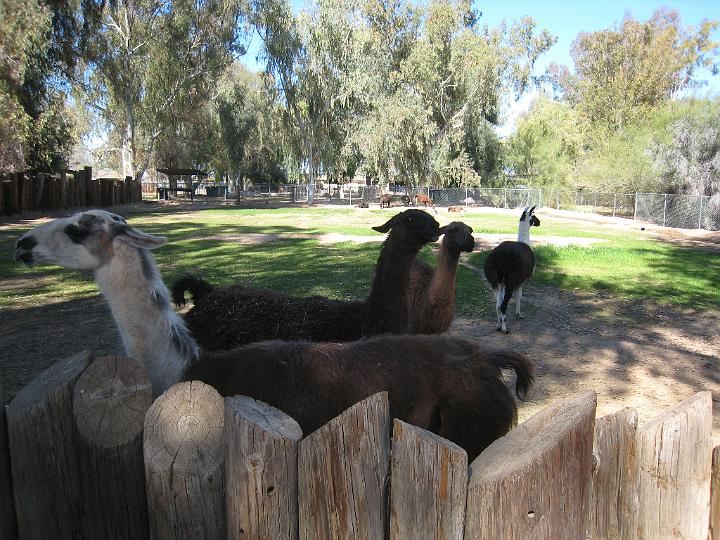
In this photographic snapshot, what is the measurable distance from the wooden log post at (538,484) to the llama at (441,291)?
14.5 feet

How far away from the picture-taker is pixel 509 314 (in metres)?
9.16

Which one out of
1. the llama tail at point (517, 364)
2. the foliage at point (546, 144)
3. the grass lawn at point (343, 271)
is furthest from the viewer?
the foliage at point (546, 144)

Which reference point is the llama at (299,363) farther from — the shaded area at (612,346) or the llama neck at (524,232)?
the llama neck at (524,232)

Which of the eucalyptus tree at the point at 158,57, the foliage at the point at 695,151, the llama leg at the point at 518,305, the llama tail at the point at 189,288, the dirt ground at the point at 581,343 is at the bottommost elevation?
the dirt ground at the point at 581,343

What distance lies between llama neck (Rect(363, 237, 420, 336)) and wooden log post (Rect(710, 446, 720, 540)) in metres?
3.33

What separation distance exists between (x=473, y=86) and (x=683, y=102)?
591 inches

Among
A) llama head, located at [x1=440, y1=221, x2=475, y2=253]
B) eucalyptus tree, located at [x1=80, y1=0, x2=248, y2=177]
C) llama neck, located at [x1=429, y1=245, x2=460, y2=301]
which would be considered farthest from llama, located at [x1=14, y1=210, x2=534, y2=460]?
eucalyptus tree, located at [x1=80, y1=0, x2=248, y2=177]

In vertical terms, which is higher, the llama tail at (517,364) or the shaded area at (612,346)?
the llama tail at (517,364)

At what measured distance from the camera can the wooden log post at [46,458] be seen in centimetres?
190

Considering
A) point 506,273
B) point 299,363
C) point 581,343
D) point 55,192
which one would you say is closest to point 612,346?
point 581,343

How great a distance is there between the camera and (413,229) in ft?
19.1

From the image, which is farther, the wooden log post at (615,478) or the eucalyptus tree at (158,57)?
the eucalyptus tree at (158,57)

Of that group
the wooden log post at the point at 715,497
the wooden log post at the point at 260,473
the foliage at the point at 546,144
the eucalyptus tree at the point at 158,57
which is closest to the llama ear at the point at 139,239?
the wooden log post at the point at 260,473

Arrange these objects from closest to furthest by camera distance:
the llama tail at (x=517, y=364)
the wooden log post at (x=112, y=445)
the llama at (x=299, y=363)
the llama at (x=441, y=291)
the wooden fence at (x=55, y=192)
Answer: the wooden log post at (x=112, y=445) < the llama at (x=299, y=363) < the llama tail at (x=517, y=364) < the llama at (x=441, y=291) < the wooden fence at (x=55, y=192)
